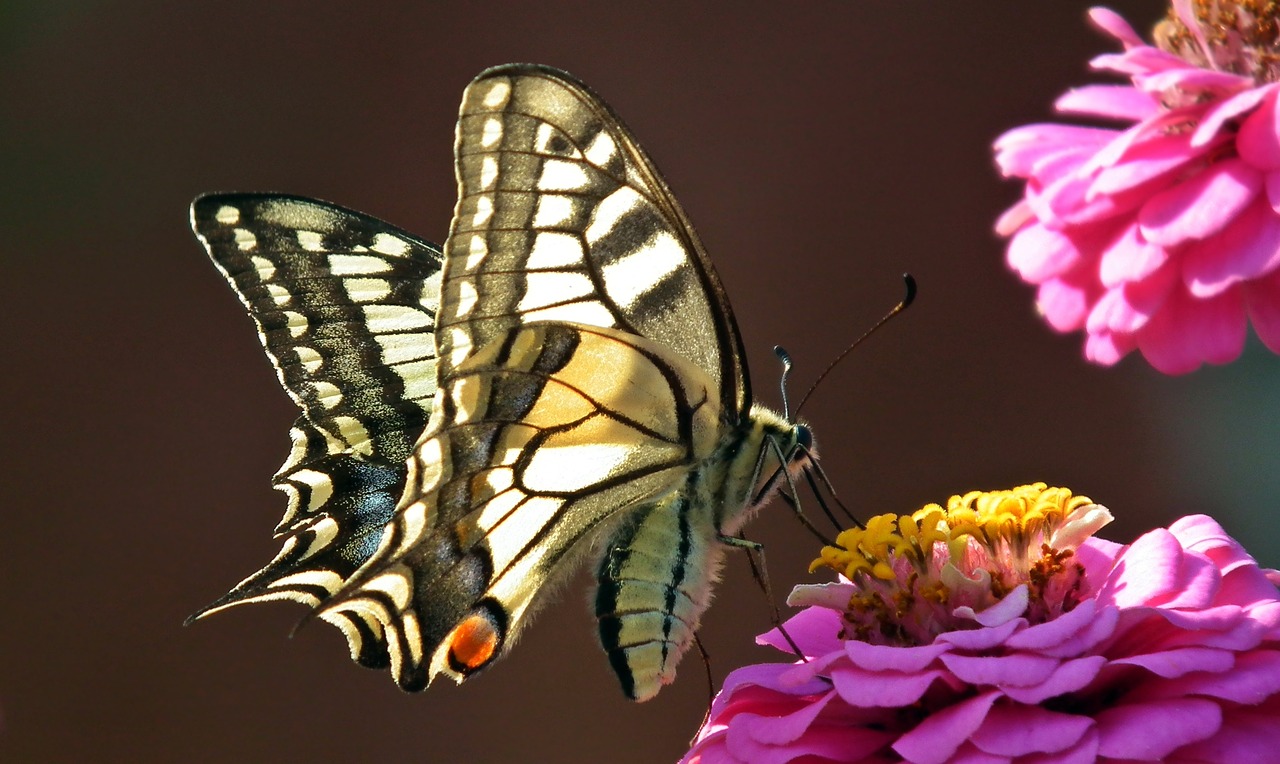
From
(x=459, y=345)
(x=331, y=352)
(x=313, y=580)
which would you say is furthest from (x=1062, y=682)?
(x=331, y=352)

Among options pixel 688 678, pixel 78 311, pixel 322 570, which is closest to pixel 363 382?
pixel 322 570

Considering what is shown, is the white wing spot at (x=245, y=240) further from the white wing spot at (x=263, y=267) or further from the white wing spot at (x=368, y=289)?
the white wing spot at (x=368, y=289)

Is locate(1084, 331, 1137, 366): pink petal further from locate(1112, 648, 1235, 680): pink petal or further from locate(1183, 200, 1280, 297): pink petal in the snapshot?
locate(1112, 648, 1235, 680): pink petal

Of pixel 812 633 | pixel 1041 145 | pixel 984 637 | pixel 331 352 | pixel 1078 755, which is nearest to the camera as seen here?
pixel 1078 755

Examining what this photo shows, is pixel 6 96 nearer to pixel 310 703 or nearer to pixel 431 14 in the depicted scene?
pixel 431 14

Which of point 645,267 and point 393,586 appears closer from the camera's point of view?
point 393,586

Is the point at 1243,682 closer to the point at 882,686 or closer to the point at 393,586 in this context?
the point at 882,686

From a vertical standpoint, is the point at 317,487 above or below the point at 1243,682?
above
